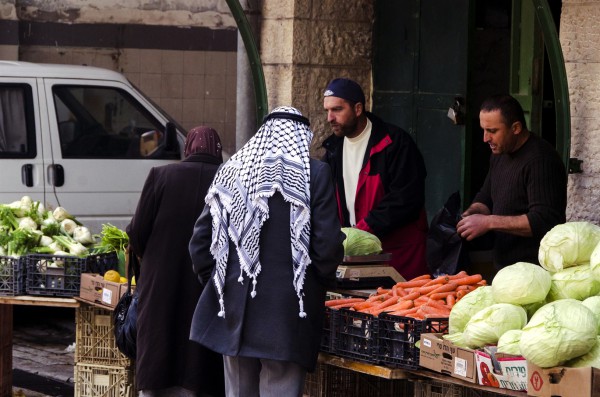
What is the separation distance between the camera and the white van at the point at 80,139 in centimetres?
1013

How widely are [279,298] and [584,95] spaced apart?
2.58 m

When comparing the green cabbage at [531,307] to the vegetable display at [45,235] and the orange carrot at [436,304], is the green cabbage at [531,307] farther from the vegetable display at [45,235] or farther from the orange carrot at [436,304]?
the vegetable display at [45,235]

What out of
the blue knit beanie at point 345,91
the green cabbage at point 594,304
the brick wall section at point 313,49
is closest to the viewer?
the green cabbage at point 594,304

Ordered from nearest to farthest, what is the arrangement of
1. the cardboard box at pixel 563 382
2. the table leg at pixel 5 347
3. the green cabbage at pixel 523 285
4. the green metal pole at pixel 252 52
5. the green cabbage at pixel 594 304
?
1. the cardboard box at pixel 563 382
2. the green cabbage at pixel 594 304
3. the green cabbage at pixel 523 285
4. the table leg at pixel 5 347
5. the green metal pole at pixel 252 52

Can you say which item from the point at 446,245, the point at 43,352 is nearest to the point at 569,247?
the point at 446,245

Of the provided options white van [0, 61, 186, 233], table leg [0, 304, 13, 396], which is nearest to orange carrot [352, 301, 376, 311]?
table leg [0, 304, 13, 396]

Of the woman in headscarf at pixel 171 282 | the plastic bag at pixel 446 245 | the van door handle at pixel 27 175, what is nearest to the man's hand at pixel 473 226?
the plastic bag at pixel 446 245

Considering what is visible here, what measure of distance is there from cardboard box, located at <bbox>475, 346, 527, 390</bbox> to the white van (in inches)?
227

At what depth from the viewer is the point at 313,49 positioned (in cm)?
928

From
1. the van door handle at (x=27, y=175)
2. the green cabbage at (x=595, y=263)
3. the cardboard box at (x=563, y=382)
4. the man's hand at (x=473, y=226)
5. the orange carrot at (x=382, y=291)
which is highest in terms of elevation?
the van door handle at (x=27, y=175)

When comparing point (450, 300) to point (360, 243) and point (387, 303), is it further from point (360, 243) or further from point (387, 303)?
point (360, 243)

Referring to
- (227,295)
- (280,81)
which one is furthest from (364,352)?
(280,81)

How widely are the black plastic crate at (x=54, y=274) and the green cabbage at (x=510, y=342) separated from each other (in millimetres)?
3006

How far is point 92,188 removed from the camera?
10320 mm
